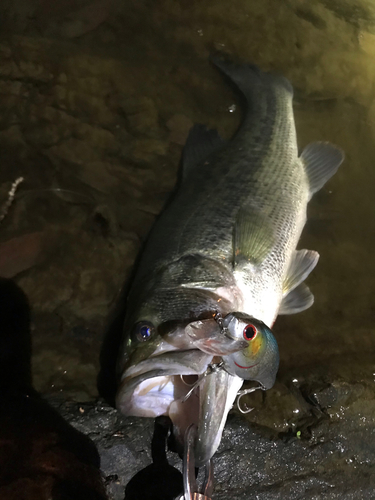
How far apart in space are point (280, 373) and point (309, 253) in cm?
99

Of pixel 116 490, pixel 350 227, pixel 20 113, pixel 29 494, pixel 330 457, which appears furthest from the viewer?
pixel 350 227

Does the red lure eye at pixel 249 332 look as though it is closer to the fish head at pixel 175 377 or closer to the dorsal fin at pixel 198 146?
the fish head at pixel 175 377

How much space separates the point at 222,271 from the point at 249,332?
64cm

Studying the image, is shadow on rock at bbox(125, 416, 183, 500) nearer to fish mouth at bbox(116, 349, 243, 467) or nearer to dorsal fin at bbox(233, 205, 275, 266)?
fish mouth at bbox(116, 349, 243, 467)

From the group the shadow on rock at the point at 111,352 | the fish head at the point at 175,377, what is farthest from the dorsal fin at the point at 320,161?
the shadow on rock at the point at 111,352

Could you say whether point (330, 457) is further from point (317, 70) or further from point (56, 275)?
point (317, 70)

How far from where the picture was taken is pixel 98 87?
11.3 ft

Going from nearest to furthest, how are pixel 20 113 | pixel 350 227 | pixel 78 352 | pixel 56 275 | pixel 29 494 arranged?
pixel 29 494 → pixel 78 352 → pixel 56 275 → pixel 20 113 → pixel 350 227

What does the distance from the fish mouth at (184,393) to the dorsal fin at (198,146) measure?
1866 millimetres

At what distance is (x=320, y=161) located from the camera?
11.0 ft

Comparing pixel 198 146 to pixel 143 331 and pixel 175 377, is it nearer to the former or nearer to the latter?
pixel 143 331

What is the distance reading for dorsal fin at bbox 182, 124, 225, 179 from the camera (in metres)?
3.22

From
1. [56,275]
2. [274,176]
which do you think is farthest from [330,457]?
[56,275]


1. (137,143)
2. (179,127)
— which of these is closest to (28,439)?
(137,143)
